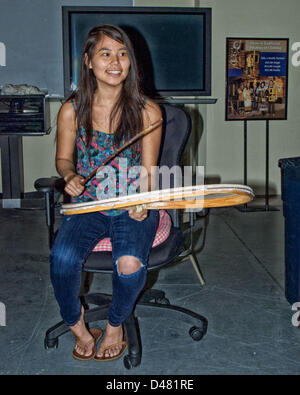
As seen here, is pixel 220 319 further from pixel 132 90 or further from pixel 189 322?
pixel 132 90

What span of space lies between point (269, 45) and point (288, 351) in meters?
3.54

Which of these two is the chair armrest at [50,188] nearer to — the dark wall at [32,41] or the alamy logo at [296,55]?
the dark wall at [32,41]

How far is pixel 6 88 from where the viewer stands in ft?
13.5

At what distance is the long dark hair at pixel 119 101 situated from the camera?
6.22ft

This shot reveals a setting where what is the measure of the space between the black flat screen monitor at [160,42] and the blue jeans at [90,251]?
186cm

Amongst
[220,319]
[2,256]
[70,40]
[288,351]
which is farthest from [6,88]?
[288,351]

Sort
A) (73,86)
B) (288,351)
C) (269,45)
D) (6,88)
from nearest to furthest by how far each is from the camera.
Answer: (288,351), (73,86), (6,88), (269,45)

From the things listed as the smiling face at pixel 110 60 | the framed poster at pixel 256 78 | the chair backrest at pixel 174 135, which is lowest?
the chair backrest at pixel 174 135

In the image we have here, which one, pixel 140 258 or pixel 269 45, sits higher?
pixel 269 45

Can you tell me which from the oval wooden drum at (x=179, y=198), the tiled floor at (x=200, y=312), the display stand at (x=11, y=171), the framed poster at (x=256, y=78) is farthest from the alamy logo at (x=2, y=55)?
the oval wooden drum at (x=179, y=198)

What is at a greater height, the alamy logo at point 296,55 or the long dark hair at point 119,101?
the alamy logo at point 296,55

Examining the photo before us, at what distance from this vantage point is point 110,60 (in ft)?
6.04

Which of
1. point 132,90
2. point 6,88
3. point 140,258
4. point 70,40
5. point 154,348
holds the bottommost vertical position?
point 154,348

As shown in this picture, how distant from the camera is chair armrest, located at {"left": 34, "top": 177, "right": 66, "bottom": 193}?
6.30 feet
